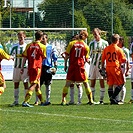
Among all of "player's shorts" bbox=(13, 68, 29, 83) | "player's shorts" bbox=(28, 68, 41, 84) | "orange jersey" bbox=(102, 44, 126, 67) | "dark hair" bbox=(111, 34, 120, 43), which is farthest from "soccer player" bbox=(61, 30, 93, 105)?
"player's shorts" bbox=(13, 68, 29, 83)

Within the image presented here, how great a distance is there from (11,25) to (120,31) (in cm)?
554

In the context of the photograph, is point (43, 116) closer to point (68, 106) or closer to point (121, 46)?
point (68, 106)

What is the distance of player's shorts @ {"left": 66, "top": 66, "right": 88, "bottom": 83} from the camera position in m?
20.0

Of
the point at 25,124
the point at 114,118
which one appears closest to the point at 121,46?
the point at 114,118

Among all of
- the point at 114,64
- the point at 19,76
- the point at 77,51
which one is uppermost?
the point at 77,51

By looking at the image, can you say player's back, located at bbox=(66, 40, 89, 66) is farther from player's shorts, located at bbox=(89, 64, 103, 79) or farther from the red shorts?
player's shorts, located at bbox=(89, 64, 103, 79)

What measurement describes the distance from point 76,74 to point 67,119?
4217mm

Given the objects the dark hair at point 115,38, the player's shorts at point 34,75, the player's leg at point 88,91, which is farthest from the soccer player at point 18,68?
the dark hair at point 115,38

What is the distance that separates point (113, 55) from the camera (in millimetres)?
20125

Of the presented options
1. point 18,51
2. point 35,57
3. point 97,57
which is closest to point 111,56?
point 97,57

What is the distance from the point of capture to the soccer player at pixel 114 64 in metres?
20.1

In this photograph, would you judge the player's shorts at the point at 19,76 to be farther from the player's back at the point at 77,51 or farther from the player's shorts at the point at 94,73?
the player's shorts at the point at 94,73

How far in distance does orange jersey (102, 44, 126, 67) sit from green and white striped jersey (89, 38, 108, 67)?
0.65m

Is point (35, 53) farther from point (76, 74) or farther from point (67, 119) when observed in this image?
point (67, 119)
